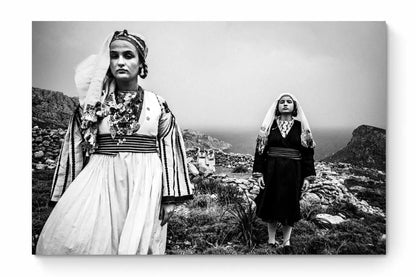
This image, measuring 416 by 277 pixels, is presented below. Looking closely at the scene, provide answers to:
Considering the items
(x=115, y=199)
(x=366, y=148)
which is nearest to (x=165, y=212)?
(x=115, y=199)

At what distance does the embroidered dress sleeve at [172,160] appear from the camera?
9.73 ft

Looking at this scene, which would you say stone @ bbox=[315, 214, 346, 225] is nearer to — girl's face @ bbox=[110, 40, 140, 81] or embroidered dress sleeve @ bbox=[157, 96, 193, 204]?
embroidered dress sleeve @ bbox=[157, 96, 193, 204]

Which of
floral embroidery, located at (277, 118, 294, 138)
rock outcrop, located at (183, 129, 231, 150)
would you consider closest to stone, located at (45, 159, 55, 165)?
rock outcrop, located at (183, 129, 231, 150)

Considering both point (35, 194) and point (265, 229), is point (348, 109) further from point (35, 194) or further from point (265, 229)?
point (35, 194)

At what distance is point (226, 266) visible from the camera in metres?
3.03

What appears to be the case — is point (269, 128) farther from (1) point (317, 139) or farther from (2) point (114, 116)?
(2) point (114, 116)

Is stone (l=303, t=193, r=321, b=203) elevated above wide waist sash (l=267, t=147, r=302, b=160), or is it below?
below

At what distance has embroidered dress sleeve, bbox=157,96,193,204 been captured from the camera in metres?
2.96

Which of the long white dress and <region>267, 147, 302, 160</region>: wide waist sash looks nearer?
the long white dress

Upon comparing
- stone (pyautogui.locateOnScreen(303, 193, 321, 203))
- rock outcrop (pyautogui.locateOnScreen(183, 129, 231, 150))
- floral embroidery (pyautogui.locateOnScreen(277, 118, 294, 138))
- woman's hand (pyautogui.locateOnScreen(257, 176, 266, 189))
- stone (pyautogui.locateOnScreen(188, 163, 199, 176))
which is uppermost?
floral embroidery (pyautogui.locateOnScreen(277, 118, 294, 138))

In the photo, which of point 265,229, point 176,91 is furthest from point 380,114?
point 176,91

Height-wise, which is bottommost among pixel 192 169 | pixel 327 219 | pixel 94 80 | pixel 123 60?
pixel 327 219

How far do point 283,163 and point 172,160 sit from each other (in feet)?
1.97

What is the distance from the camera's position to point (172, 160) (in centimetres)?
299
